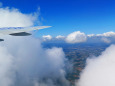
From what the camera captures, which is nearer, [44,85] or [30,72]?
[44,85]

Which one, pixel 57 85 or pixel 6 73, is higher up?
pixel 6 73

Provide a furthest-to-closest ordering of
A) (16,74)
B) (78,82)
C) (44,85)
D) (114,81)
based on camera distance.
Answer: (16,74) < (114,81) < (44,85) < (78,82)

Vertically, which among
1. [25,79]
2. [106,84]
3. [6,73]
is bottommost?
[106,84]

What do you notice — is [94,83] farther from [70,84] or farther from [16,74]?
[16,74]

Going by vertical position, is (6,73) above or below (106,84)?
above

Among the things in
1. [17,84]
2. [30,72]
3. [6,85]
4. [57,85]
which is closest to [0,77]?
[6,85]

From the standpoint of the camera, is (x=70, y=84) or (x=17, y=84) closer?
(x=70, y=84)

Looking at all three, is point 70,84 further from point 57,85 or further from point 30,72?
point 30,72

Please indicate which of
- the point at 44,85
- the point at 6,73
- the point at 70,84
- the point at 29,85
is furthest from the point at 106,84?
the point at 6,73

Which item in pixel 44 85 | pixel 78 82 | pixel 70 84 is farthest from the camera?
pixel 44 85
